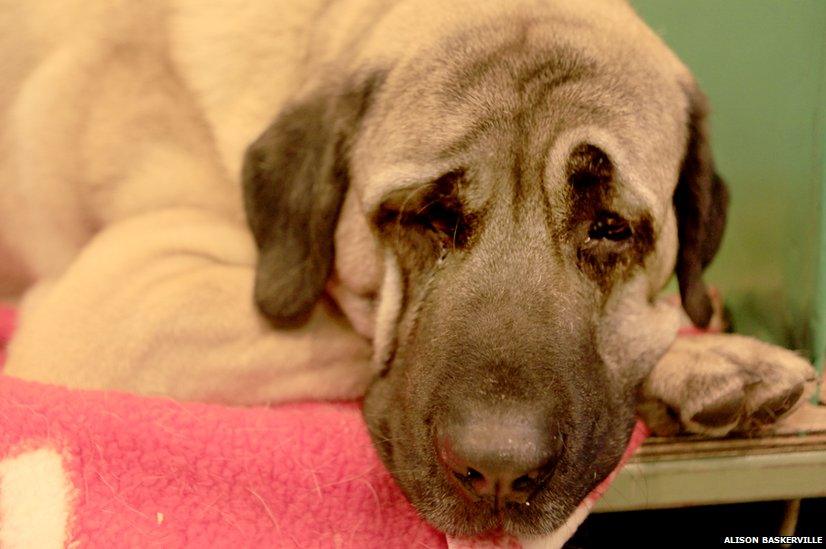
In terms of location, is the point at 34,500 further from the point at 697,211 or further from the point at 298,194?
the point at 697,211

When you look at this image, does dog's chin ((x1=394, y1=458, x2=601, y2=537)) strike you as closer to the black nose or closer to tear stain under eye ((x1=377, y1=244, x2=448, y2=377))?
the black nose

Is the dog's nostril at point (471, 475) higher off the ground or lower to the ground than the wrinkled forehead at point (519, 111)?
lower

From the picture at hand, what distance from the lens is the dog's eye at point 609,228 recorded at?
4.30 feet

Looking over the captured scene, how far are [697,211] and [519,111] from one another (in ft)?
1.51

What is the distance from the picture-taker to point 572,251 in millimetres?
Result: 1307

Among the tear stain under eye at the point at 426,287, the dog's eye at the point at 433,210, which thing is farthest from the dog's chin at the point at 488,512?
the dog's eye at the point at 433,210

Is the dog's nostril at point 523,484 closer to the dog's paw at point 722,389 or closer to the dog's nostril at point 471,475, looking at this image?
Answer: the dog's nostril at point 471,475

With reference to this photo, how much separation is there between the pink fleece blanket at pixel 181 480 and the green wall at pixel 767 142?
2.44 ft

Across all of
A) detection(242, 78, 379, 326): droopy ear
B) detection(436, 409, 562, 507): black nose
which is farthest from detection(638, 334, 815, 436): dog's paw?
detection(242, 78, 379, 326): droopy ear

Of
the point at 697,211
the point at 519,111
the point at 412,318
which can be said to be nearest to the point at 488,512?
the point at 412,318

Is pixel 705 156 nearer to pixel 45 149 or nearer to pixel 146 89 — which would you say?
pixel 146 89

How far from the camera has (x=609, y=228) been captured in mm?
1333

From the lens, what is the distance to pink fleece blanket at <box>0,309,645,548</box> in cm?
118

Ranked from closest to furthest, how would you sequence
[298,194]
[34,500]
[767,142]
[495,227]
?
[34,500], [495,227], [298,194], [767,142]
